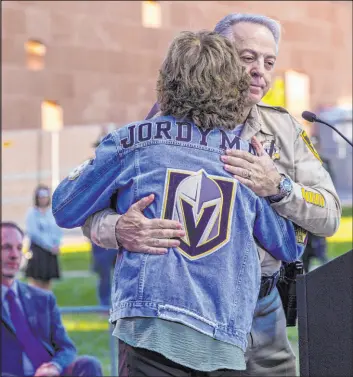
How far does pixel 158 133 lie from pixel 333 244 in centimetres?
395

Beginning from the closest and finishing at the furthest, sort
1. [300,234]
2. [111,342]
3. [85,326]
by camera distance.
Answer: [300,234] → [111,342] → [85,326]

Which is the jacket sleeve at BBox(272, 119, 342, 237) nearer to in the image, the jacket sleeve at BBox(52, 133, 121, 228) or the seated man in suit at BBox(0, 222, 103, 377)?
the jacket sleeve at BBox(52, 133, 121, 228)

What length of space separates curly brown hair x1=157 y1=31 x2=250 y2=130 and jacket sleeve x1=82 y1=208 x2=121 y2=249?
27 centimetres

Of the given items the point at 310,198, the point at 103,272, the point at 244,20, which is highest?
the point at 244,20

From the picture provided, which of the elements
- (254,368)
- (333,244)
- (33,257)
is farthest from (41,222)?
(254,368)

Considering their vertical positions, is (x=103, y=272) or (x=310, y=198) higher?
(x=310, y=198)

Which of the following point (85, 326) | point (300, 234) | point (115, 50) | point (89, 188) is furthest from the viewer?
point (115, 50)

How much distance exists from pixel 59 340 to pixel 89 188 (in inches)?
87.2

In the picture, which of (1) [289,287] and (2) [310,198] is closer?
(2) [310,198]

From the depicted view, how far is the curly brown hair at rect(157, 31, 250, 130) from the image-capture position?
200cm

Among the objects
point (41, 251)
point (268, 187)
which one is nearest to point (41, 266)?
point (41, 251)

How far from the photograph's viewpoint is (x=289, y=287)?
2406mm

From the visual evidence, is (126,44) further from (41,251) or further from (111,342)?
(41,251)

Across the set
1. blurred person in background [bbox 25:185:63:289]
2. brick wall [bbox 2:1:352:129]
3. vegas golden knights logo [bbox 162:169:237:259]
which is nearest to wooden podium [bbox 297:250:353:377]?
vegas golden knights logo [bbox 162:169:237:259]
